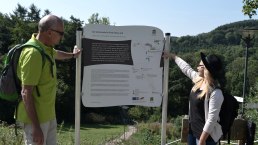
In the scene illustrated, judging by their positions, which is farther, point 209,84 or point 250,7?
point 250,7

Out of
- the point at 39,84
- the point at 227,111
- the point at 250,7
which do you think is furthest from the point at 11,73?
the point at 250,7

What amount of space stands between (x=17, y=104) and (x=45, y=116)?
310mm

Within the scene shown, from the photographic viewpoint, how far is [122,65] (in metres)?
5.56

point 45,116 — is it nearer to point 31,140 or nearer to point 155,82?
point 31,140

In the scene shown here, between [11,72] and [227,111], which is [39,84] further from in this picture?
[227,111]

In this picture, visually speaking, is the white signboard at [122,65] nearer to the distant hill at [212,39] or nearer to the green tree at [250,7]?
the green tree at [250,7]

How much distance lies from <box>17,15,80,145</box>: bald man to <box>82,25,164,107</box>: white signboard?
1.20m

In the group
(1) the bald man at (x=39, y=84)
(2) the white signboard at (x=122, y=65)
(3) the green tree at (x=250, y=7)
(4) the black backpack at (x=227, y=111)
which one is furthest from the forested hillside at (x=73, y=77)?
(1) the bald man at (x=39, y=84)

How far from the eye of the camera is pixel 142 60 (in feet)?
18.8

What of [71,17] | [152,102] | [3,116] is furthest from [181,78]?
[152,102]

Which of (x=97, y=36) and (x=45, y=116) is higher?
(x=97, y=36)

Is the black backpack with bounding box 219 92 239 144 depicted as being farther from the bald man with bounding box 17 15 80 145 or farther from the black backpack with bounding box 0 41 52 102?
the black backpack with bounding box 0 41 52 102

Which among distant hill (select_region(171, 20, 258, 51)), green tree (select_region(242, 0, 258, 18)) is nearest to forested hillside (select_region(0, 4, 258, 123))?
distant hill (select_region(171, 20, 258, 51))

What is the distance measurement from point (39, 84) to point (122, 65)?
1778 millimetres
